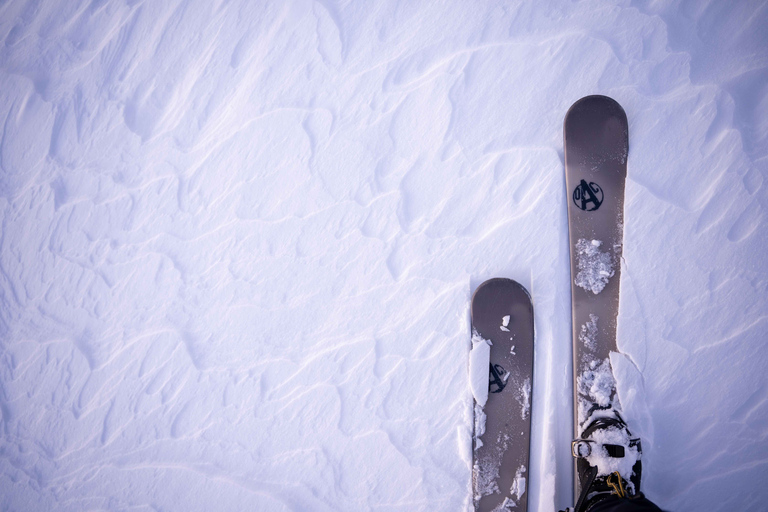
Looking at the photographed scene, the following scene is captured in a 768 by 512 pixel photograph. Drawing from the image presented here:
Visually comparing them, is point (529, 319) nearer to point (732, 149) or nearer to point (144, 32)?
point (732, 149)

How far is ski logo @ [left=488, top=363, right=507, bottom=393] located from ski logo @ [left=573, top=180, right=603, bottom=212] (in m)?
0.56

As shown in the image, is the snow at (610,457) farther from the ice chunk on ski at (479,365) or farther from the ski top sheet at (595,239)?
the ice chunk on ski at (479,365)

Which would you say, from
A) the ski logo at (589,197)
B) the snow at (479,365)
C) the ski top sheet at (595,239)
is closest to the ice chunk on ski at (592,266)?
the ski top sheet at (595,239)

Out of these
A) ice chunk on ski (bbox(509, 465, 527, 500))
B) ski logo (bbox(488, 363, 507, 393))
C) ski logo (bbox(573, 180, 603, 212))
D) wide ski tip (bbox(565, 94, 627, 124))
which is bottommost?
ice chunk on ski (bbox(509, 465, 527, 500))

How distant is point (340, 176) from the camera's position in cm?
129

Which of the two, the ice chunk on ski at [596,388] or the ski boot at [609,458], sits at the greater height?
the ice chunk on ski at [596,388]

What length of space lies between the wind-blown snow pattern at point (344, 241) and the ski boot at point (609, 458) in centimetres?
9

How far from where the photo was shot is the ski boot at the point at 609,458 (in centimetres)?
111

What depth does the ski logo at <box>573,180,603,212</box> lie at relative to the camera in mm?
1188

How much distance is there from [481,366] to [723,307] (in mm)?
772

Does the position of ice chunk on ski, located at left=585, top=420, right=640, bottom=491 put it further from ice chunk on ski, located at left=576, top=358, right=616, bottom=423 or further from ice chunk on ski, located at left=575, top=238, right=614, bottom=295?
ice chunk on ski, located at left=575, top=238, right=614, bottom=295

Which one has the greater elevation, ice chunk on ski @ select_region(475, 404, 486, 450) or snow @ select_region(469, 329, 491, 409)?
snow @ select_region(469, 329, 491, 409)

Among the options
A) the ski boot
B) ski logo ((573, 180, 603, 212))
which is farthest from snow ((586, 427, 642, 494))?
ski logo ((573, 180, 603, 212))

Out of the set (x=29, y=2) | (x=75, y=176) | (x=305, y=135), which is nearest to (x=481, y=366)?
(x=305, y=135)
